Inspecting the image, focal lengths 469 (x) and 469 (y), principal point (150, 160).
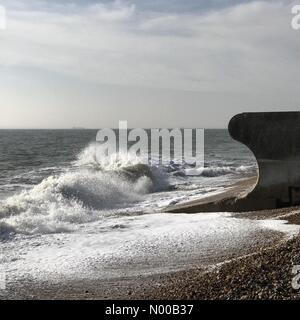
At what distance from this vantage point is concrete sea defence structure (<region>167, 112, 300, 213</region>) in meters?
10.0

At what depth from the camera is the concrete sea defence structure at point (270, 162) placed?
32.8 feet

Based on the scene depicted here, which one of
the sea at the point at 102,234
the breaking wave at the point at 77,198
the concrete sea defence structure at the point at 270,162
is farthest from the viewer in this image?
the concrete sea defence structure at the point at 270,162

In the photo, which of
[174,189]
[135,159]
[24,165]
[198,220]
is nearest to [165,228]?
[198,220]

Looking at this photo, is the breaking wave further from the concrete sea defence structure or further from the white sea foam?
the concrete sea defence structure

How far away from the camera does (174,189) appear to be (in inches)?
626

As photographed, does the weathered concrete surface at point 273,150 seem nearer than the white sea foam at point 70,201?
No

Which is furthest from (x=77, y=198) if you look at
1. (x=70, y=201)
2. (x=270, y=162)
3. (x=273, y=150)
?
(x=273, y=150)

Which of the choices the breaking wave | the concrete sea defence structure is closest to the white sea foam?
the breaking wave

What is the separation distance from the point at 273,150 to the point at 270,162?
0.89 ft

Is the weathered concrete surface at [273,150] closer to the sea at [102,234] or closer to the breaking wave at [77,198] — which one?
the sea at [102,234]

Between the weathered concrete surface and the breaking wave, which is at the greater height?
the weathered concrete surface

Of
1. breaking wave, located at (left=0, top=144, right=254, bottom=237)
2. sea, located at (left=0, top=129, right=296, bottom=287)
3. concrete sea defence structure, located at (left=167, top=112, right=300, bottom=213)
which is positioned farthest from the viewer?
concrete sea defence structure, located at (left=167, top=112, right=300, bottom=213)

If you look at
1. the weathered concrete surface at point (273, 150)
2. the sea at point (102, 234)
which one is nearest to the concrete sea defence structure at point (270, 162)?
the weathered concrete surface at point (273, 150)

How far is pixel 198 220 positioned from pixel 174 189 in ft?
23.2
